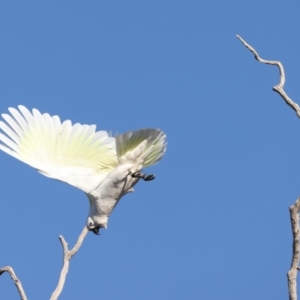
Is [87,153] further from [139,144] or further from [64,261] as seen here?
[64,261]

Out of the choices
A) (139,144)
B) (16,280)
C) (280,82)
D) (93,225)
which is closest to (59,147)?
(139,144)

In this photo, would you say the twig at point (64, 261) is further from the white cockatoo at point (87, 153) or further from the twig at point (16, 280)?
the white cockatoo at point (87, 153)

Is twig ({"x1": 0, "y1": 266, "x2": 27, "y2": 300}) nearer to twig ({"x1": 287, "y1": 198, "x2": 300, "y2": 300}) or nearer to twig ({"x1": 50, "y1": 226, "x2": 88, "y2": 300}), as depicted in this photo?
twig ({"x1": 50, "y1": 226, "x2": 88, "y2": 300})

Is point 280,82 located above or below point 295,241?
above

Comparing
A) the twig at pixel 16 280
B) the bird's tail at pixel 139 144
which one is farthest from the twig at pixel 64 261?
the bird's tail at pixel 139 144

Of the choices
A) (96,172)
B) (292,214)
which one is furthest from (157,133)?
(292,214)

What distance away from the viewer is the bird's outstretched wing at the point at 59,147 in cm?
457

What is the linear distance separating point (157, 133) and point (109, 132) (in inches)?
21.5

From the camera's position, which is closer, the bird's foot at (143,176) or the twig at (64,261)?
the twig at (64,261)

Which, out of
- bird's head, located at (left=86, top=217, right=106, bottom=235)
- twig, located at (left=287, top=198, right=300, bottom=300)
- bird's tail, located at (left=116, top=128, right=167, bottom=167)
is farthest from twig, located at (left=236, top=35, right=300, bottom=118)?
bird's head, located at (left=86, top=217, right=106, bottom=235)

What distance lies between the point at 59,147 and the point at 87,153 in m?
0.23

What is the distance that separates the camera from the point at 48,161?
4863mm

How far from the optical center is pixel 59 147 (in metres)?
4.91

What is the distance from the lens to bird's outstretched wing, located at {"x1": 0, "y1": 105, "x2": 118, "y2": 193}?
4.57 meters
